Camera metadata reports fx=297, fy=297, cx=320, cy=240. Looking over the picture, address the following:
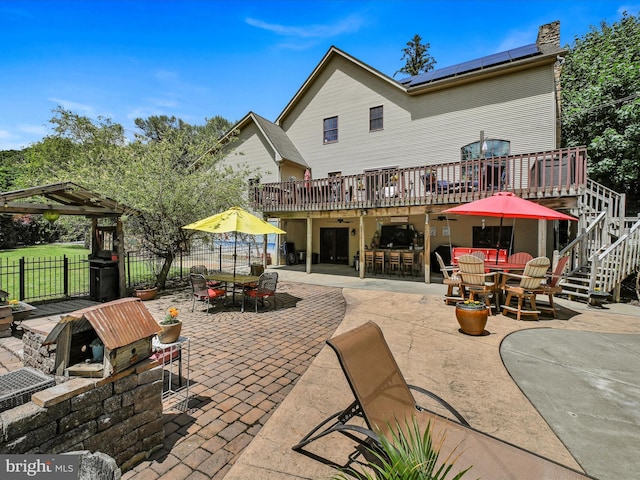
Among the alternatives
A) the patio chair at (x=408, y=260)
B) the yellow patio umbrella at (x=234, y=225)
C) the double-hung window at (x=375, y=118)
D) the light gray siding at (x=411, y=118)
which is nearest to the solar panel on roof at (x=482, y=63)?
the light gray siding at (x=411, y=118)

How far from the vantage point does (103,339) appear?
7.20 feet

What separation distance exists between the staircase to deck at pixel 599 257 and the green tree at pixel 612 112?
5.93 meters

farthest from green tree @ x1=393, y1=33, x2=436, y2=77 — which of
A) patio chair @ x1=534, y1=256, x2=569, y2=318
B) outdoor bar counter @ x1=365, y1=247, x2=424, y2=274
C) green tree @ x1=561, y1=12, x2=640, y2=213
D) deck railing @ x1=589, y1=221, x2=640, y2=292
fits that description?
patio chair @ x1=534, y1=256, x2=569, y2=318

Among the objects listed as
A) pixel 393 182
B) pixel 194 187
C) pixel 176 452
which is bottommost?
pixel 176 452

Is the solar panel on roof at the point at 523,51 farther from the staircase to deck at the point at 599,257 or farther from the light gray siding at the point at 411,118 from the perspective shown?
the staircase to deck at the point at 599,257

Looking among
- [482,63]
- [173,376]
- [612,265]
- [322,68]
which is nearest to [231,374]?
[173,376]

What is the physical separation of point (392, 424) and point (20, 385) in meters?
3.05

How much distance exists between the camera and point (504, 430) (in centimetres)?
280

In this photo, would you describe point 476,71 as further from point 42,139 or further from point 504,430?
point 42,139

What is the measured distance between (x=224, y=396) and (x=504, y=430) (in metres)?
2.93

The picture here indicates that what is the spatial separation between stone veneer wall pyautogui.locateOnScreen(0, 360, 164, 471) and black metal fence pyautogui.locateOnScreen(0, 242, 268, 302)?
6.26 meters

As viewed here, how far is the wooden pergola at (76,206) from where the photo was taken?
612 centimetres

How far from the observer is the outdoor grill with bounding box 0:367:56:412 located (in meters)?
2.19

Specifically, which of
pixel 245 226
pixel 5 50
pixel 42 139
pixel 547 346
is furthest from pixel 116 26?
pixel 42 139
